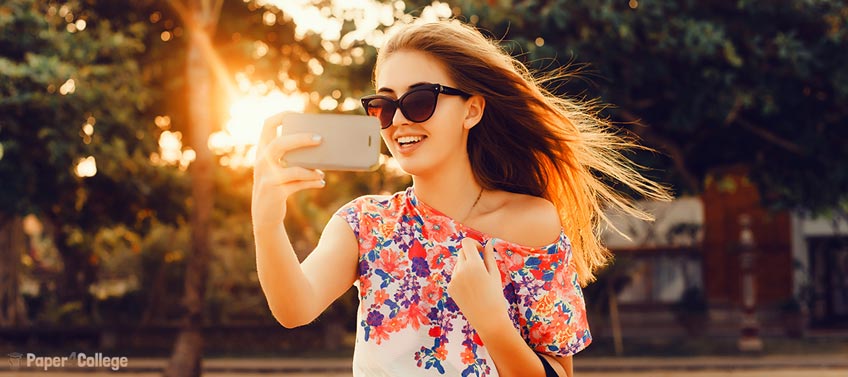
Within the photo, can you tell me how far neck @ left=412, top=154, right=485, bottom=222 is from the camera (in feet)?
8.95

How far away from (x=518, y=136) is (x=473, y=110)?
0.21 m

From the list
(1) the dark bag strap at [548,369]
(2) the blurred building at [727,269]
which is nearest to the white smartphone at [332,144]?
(1) the dark bag strap at [548,369]

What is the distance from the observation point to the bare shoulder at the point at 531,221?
2.69 m

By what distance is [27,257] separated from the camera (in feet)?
94.8

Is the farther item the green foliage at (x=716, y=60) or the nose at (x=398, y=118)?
the green foliage at (x=716, y=60)

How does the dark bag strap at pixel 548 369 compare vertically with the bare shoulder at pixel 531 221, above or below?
below

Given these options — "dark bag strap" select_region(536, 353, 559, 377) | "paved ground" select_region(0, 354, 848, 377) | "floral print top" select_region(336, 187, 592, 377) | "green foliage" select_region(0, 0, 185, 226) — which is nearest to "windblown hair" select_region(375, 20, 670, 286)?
"floral print top" select_region(336, 187, 592, 377)

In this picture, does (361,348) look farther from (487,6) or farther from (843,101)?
(843,101)

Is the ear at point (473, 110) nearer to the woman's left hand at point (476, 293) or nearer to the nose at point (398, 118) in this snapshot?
the nose at point (398, 118)

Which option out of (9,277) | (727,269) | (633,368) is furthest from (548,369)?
(727,269)

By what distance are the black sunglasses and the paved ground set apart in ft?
52.9

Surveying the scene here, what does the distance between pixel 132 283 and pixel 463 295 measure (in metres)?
23.8

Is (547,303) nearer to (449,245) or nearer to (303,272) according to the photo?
(449,245)

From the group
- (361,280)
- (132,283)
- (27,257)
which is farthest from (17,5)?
(361,280)
